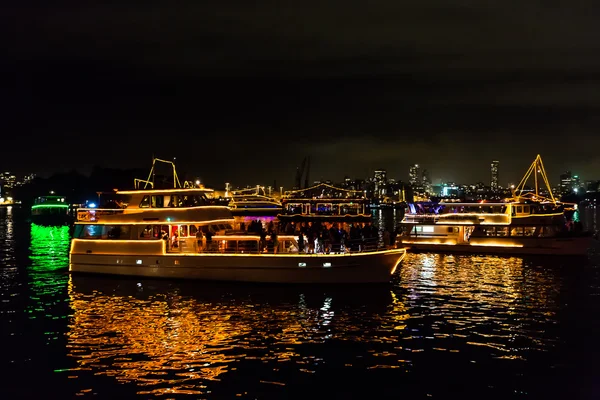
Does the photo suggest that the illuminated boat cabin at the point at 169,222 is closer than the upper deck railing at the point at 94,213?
Yes

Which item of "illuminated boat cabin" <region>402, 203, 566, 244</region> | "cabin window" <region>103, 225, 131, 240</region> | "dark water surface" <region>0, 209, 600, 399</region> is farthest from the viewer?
"illuminated boat cabin" <region>402, 203, 566, 244</region>

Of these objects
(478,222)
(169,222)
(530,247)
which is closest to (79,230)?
(169,222)

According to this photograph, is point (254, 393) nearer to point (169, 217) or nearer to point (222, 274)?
point (222, 274)

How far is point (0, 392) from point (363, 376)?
37.0 feet

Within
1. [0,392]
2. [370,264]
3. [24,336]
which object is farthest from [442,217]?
[0,392]

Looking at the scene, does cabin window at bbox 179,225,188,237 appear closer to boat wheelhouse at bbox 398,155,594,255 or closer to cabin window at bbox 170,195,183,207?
cabin window at bbox 170,195,183,207

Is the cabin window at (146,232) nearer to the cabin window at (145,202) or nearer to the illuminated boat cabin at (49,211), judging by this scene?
the cabin window at (145,202)

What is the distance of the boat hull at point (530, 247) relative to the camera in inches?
2112

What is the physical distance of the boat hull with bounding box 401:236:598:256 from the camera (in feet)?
176

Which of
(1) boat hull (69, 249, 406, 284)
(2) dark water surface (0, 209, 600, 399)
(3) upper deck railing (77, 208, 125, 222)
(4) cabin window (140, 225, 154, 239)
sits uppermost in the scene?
(3) upper deck railing (77, 208, 125, 222)

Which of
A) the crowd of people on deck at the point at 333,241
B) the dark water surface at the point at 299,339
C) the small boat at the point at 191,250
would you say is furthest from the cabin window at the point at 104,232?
the crowd of people on deck at the point at 333,241

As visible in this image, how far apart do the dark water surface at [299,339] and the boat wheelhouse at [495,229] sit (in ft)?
55.1

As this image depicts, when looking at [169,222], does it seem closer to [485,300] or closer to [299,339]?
[299,339]

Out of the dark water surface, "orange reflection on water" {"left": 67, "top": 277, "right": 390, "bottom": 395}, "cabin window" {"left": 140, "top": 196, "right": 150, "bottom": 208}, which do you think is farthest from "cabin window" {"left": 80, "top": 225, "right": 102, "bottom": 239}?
"orange reflection on water" {"left": 67, "top": 277, "right": 390, "bottom": 395}
